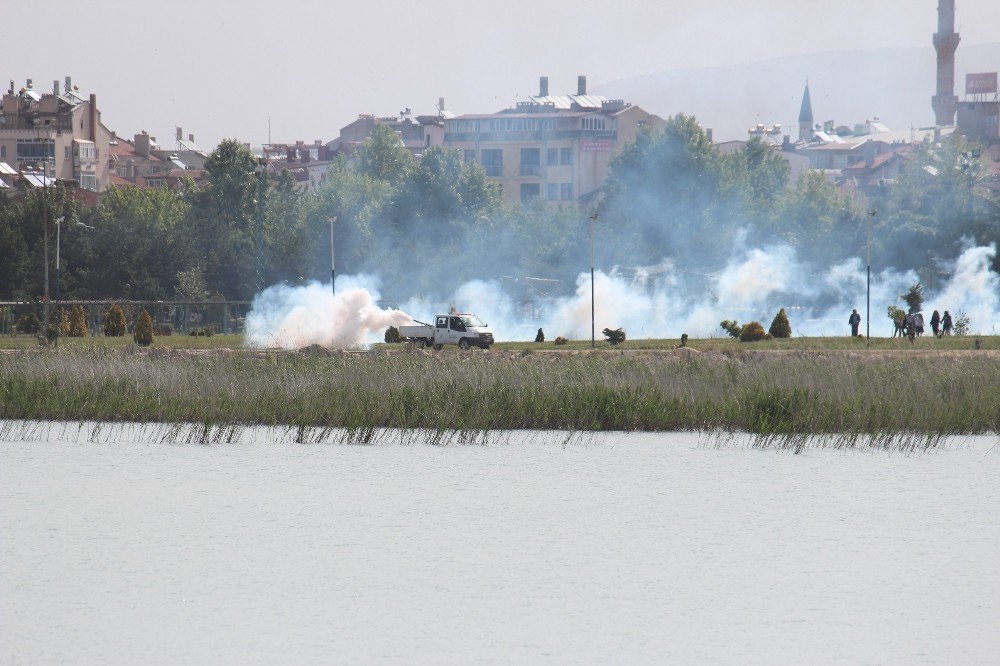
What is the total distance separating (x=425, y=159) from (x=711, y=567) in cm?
9564

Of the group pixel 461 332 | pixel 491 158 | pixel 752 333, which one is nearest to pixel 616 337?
pixel 752 333

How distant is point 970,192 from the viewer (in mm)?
95812

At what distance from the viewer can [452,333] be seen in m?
62.2

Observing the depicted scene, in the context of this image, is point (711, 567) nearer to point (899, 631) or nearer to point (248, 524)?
point (899, 631)

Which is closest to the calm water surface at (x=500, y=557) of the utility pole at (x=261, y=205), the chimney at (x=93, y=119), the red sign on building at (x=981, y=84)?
the utility pole at (x=261, y=205)

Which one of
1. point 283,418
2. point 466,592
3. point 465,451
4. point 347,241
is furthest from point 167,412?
point 347,241

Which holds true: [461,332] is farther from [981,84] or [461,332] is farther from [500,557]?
[981,84]

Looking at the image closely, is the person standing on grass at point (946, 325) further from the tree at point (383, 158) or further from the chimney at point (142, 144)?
the chimney at point (142, 144)

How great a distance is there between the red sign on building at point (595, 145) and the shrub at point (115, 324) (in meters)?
63.0

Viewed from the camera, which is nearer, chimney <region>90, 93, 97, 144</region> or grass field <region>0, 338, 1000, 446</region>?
grass field <region>0, 338, 1000, 446</region>

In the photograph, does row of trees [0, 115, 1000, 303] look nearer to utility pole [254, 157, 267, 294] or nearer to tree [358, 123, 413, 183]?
utility pole [254, 157, 267, 294]

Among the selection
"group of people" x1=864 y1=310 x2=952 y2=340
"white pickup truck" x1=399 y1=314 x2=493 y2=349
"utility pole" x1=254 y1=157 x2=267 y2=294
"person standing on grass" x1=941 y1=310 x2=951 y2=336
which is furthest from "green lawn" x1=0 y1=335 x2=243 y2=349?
"utility pole" x1=254 y1=157 x2=267 y2=294

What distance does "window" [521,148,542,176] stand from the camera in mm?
130500

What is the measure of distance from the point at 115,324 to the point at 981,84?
104m
